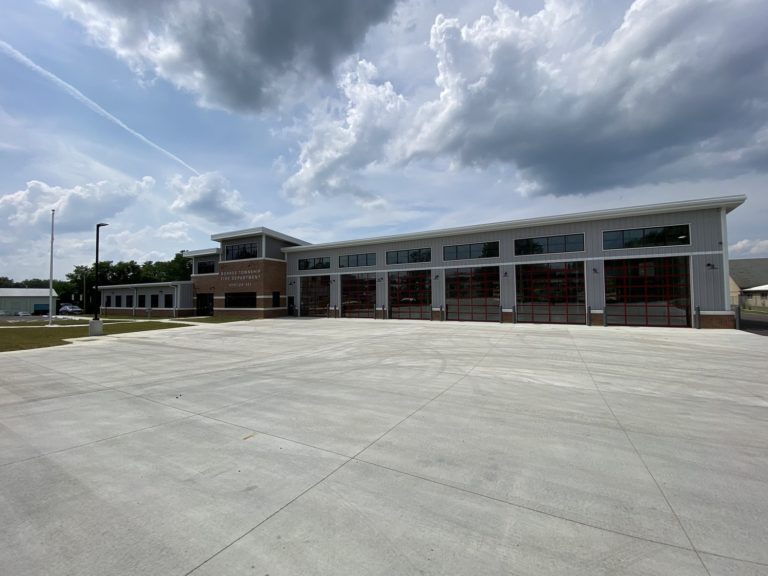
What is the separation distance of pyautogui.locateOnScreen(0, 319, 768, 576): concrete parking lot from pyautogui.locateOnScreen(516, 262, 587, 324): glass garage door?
62.0 feet

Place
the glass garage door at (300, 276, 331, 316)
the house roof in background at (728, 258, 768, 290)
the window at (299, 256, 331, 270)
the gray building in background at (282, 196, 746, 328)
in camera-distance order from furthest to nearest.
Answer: the house roof in background at (728, 258, 768, 290), the window at (299, 256, 331, 270), the glass garage door at (300, 276, 331, 316), the gray building in background at (282, 196, 746, 328)

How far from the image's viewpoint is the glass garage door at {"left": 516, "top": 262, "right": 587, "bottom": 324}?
26734mm

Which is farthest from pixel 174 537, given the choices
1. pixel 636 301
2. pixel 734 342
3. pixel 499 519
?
pixel 636 301

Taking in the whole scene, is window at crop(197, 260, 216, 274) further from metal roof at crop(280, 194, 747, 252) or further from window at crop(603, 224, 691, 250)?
window at crop(603, 224, 691, 250)

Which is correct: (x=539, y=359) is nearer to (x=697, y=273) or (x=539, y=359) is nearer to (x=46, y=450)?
Answer: (x=46, y=450)

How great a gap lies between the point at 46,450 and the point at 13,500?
1.57 metres

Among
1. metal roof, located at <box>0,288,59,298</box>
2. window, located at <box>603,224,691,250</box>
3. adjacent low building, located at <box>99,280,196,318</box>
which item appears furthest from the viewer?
metal roof, located at <box>0,288,59,298</box>

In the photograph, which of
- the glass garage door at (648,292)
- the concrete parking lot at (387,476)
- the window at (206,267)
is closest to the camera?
the concrete parking lot at (387,476)

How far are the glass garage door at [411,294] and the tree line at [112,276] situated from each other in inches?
2141

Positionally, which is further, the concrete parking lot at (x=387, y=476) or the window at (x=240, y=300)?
the window at (x=240, y=300)

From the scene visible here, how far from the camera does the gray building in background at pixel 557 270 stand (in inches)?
904

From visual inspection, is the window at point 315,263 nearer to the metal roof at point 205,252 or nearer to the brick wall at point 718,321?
the metal roof at point 205,252

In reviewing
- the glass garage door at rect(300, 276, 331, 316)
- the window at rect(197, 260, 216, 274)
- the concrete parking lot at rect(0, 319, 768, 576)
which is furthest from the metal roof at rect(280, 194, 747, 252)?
the window at rect(197, 260, 216, 274)

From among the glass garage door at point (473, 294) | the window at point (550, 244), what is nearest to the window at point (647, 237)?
the window at point (550, 244)
